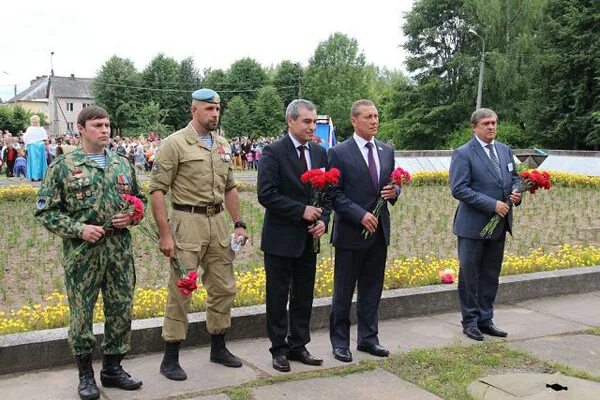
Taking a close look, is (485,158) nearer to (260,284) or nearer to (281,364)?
(260,284)

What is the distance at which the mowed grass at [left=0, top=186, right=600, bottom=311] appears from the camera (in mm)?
7496

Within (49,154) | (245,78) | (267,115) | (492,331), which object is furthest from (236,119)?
(492,331)

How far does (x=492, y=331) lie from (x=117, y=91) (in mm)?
58098

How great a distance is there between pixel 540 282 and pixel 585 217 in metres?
6.35

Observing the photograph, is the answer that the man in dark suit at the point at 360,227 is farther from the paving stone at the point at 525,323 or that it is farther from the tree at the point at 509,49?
the tree at the point at 509,49

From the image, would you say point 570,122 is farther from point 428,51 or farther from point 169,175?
point 169,175

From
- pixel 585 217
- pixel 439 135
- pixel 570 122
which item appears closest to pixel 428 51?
pixel 439 135

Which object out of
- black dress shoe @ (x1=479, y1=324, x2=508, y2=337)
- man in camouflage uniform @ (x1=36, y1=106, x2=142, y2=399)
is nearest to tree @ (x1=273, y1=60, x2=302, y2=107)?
black dress shoe @ (x1=479, y1=324, x2=508, y2=337)

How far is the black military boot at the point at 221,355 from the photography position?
4938 mm

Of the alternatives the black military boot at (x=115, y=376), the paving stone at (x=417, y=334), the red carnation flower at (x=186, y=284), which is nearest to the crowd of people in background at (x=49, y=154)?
the paving stone at (x=417, y=334)

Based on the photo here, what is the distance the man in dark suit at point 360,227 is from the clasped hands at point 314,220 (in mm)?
322

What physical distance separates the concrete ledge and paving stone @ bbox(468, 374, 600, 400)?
1.79 meters

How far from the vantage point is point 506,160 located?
605 cm

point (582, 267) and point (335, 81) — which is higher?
point (335, 81)
